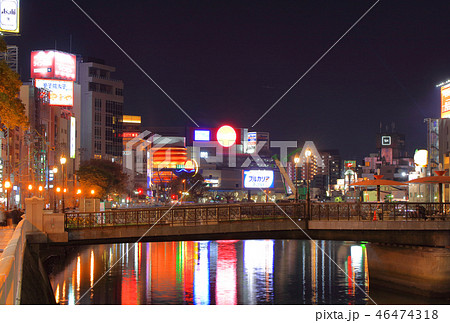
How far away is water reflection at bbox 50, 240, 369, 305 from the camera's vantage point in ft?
142

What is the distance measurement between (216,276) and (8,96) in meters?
29.3

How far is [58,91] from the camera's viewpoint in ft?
465

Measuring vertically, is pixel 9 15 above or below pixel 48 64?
below

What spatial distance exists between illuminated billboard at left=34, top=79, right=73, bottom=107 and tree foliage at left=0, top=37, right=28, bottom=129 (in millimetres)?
115194

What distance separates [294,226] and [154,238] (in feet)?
27.4

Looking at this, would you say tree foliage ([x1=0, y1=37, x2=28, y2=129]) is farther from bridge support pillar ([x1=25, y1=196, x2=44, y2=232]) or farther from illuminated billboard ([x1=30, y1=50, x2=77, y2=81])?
illuminated billboard ([x1=30, y1=50, x2=77, y2=81])

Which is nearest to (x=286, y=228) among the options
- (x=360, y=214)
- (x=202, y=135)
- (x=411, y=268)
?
(x=360, y=214)

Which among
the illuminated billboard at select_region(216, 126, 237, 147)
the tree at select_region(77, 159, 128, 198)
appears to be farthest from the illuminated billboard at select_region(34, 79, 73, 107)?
the illuminated billboard at select_region(216, 126, 237, 147)

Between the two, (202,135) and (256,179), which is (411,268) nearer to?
(256,179)

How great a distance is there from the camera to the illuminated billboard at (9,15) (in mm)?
56594

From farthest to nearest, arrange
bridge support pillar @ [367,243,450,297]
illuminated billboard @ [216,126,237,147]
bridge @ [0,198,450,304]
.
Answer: illuminated billboard @ [216,126,237,147]
bridge support pillar @ [367,243,450,297]
bridge @ [0,198,450,304]

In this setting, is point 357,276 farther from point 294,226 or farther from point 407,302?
point 294,226

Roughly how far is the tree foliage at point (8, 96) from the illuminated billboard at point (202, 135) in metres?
121

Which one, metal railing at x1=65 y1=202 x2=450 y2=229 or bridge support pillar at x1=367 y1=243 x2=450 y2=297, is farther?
bridge support pillar at x1=367 y1=243 x2=450 y2=297
